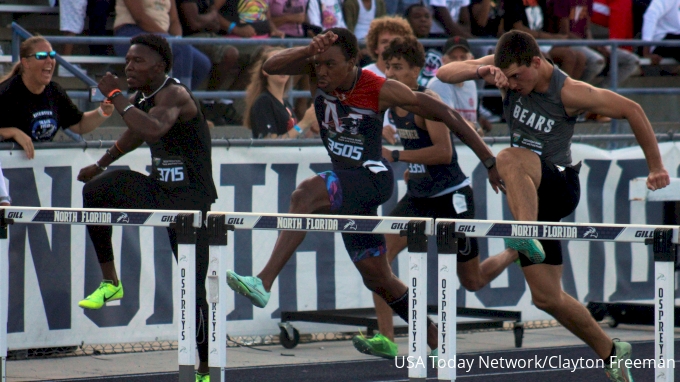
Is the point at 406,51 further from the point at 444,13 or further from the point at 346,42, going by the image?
the point at 444,13

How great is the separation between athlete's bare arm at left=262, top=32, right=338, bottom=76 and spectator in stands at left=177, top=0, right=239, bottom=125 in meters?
3.73

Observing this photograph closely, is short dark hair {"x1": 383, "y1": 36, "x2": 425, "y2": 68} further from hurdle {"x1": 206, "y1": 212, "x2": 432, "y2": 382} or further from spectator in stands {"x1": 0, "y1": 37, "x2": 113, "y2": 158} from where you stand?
hurdle {"x1": 206, "y1": 212, "x2": 432, "y2": 382}

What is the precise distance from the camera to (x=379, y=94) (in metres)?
6.16

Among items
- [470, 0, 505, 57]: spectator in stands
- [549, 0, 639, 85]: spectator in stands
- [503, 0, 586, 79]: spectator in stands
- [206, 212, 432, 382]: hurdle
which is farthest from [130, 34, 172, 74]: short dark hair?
[549, 0, 639, 85]: spectator in stands

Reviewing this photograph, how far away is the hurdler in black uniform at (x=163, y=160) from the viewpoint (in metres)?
5.93

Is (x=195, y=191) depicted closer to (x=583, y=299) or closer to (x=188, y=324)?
(x=188, y=324)

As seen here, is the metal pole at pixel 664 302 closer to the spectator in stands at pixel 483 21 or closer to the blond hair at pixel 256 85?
the blond hair at pixel 256 85

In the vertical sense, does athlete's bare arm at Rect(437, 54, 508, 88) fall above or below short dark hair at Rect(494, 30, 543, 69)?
below

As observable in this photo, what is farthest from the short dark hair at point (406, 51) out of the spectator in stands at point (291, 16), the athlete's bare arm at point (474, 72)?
the spectator in stands at point (291, 16)

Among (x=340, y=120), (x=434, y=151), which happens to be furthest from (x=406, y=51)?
(x=340, y=120)

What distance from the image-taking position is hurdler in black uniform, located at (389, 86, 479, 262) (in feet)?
24.7

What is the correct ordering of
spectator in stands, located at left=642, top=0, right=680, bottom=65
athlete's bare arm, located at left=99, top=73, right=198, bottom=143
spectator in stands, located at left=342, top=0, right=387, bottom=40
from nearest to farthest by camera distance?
athlete's bare arm, located at left=99, top=73, right=198, bottom=143, spectator in stands, located at left=342, top=0, right=387, bottom=40, spectator in stands, located at left=642, top=0, right=680, bottom=65

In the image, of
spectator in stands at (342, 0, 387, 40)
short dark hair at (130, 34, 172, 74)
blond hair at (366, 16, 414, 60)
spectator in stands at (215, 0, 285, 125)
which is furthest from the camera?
spectator in stands at (342, 0, 387, 40)

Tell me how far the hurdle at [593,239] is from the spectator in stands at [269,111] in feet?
13.1
